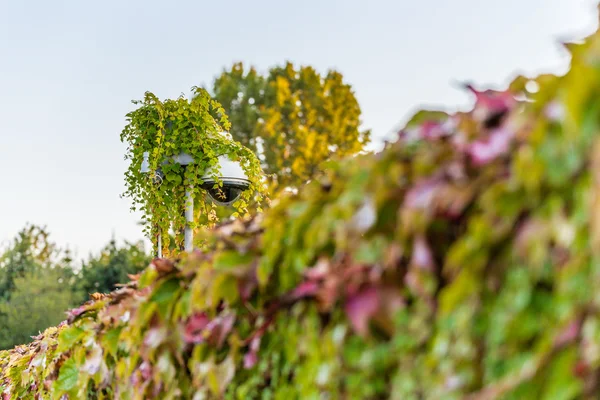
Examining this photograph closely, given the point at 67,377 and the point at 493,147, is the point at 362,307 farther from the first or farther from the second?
the point at 67,377

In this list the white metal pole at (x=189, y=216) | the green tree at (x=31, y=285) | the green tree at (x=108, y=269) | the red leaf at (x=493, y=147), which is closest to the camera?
the red leaf at (x=493, y=147)

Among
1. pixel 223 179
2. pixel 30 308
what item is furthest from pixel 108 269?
pixel 223 179

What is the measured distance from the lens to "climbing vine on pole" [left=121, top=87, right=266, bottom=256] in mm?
8008

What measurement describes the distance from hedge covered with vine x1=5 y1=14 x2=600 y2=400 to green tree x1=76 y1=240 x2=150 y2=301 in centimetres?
2004

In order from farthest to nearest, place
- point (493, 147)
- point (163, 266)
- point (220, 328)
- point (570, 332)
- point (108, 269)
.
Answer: point (108, 269) → point (163, 266) → point (220, 328) → point (493, 147) → point (570, 332)

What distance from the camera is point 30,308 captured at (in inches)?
803

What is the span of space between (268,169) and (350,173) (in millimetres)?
23993

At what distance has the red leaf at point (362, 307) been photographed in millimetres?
1496

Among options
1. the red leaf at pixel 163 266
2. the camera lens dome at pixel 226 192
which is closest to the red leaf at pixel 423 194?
the red leaf at pixel 163 266

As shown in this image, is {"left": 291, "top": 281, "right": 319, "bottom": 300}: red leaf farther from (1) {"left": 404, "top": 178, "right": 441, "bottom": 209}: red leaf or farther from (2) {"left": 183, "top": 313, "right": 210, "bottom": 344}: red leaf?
(2) {"left": 183, "top": 313, "right": 210, "bottom": 344}: red leaf

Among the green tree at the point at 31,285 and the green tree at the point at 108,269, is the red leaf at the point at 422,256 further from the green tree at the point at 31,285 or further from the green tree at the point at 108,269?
the green tree at the point at 108,269

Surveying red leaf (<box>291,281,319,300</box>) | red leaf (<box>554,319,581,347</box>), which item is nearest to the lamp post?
red leaf (<box>291,281,319,300</box>)

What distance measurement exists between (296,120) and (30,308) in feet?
37.2

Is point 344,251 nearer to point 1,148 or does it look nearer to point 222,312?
point 222,312
